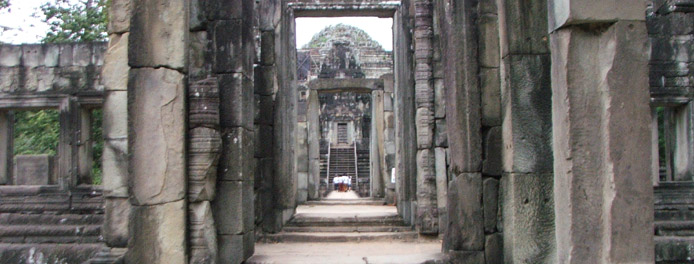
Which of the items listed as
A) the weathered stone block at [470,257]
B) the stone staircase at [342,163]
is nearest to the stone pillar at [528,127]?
the weathered stone block at [470,257]

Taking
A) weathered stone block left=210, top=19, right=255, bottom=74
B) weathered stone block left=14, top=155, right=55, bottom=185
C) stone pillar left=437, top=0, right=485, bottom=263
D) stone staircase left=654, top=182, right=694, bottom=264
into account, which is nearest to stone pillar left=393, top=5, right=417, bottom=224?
stone staircase left=654, top=182, right=694, bottom=264

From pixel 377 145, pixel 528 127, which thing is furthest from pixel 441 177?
pixel 377 145

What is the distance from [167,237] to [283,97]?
465 centimetres

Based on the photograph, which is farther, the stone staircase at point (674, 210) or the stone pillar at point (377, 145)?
the stone pillar at point (377, 145)

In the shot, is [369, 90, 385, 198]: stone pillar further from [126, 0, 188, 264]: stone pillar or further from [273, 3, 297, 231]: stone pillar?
[126, 0, 188, 264]: stone pillar

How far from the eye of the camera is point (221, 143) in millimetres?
6203

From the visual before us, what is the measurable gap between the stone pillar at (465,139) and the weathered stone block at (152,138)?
2.65m

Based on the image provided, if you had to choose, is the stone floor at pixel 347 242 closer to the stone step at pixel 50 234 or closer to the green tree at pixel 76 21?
the stone step at pixel 50 234

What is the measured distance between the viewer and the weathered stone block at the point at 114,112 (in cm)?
743

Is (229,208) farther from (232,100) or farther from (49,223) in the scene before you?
(49,223)

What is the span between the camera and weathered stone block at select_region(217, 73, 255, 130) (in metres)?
6.43

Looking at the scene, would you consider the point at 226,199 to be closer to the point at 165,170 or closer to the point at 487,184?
the point at 165,170

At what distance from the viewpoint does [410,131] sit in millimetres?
10516

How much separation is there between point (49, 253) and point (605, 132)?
20.5ft
